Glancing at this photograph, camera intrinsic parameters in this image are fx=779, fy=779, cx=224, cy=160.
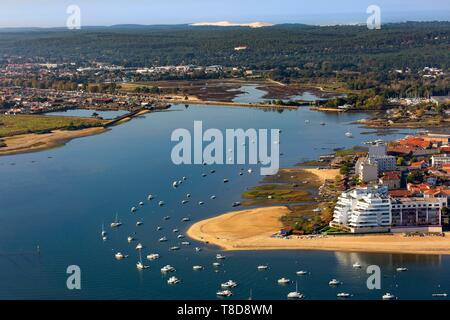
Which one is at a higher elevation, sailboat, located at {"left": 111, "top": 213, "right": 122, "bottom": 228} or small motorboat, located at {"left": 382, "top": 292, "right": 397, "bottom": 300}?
sailboat, located at {"left": 111, "top": 213, "right": 122, "bottom": 228}

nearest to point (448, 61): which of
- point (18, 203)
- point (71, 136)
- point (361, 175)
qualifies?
point (71, 136)

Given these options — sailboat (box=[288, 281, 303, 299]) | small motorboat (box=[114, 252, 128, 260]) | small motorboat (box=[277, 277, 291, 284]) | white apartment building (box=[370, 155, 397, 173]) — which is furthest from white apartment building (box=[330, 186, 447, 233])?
white apartment building (box=[370, 155, 397, 173])

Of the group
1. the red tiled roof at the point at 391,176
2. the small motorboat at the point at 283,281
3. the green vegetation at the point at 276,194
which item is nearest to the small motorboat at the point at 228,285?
the small motorboat at the point at 283,281

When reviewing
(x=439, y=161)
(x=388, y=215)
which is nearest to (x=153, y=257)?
(x=388, y=215)

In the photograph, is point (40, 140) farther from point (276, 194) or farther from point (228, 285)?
point (228, 285)

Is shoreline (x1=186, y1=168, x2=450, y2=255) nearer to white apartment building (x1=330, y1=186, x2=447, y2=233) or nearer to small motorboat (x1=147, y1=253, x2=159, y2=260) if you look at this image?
white apartment building (x1=330, y1=186, x2=447, y2=233)

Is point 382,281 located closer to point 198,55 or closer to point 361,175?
point 361,175
